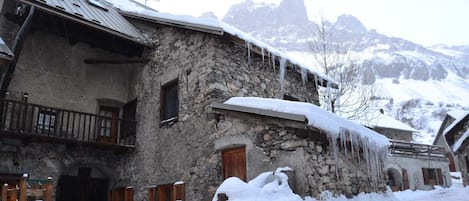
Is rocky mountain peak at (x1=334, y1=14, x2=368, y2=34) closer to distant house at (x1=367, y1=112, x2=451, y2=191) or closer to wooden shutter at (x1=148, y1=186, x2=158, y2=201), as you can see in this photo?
distant house at (x1=367, y1=112, x2=451, y2=191)

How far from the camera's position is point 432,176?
20703 millimetres

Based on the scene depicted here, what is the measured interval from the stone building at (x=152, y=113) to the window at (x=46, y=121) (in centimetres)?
3

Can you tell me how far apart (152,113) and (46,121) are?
2.49 m

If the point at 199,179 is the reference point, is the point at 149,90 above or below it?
above

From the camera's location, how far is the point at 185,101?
878cm

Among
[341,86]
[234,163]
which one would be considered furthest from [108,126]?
[341,86]

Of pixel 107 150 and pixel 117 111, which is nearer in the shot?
pixel 107 150

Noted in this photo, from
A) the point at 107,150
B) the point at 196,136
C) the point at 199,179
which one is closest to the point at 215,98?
the point at 196,136

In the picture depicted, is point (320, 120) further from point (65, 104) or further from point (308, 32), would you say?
point (308, 32)

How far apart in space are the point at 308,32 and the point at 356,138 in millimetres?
107673

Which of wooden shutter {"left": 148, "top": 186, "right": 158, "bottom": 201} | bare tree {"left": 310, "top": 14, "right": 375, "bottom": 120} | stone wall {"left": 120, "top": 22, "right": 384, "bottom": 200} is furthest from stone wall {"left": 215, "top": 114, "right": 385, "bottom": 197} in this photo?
bare tree {"left": 310, "top": 14, "right": 375, "bottom": 120}

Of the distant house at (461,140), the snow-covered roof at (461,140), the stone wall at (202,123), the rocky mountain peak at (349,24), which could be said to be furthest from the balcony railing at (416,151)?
the rocky mountain peak at (349,24)

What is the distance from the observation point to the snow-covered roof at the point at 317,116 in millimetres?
6227

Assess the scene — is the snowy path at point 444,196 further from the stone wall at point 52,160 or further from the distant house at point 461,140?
the stone wall at point 52,160
